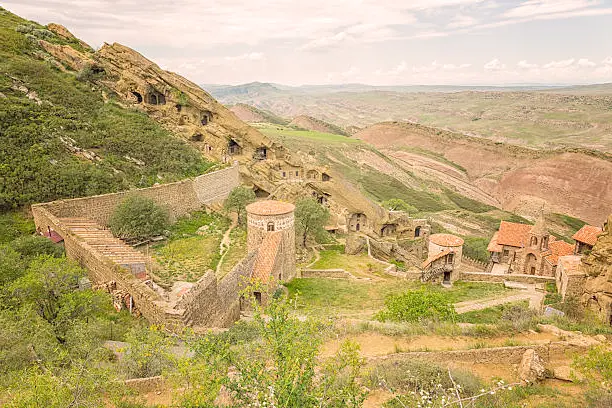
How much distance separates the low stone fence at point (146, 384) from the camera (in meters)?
8.60

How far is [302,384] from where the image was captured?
6102 mm

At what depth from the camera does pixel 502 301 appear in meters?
21.4

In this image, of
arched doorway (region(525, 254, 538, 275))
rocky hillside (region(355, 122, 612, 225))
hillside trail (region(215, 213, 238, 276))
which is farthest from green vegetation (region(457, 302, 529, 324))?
rocky hillside (region(355, 122, 612, 225))

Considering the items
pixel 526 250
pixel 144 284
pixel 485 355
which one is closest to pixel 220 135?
pixel 144 284

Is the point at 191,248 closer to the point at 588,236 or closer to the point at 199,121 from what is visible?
the point at 199,121

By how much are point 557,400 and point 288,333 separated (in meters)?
7.16

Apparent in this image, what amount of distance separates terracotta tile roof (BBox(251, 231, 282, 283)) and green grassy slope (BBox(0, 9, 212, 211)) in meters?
11.0

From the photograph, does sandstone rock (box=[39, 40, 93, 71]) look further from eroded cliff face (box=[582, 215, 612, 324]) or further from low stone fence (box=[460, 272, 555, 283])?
eroded cliff face (box=[582, 215, 612, 324])

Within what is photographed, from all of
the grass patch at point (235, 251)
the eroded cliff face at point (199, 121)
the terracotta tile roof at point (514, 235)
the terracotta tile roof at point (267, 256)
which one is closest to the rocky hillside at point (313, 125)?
the eroded cliff face at point (199, 121)

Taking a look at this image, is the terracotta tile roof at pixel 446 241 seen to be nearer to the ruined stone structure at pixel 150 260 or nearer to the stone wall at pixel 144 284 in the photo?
the ruined stone structure at pixel 150 260

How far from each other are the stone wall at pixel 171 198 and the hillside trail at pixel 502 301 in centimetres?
1983

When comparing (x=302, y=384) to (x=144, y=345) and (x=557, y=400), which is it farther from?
(x=557, y=400)

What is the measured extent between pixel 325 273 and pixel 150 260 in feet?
37.4

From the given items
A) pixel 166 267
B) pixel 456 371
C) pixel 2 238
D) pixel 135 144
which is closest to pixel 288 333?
pixel 456 371
